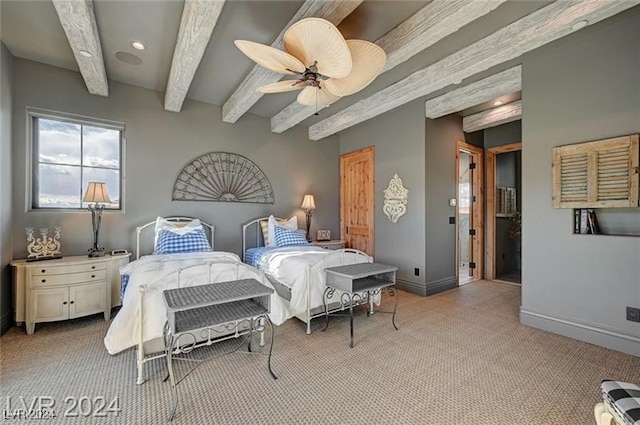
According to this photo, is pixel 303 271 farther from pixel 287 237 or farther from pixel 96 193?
pixel 96 193

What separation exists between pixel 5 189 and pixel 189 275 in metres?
2.39

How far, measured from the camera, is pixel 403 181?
15.7 feet

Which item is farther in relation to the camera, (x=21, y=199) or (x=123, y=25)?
(x=21, y=199)

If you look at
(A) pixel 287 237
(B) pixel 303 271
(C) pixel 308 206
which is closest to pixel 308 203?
(C) pixel 308 206

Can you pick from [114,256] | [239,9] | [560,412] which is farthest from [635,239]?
[114,256]

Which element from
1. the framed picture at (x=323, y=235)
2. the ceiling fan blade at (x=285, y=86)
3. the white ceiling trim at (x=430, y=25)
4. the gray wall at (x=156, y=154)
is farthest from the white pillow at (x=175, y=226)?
the white ceiling trim at (x=430, y=25)

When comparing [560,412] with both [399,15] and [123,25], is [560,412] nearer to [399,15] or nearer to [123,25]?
[399,15]

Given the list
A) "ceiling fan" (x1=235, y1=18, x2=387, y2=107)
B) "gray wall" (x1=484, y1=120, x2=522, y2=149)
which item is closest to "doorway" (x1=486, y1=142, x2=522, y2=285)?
"gray wall" (x1=484, y1=120, x2=522, y2=149)

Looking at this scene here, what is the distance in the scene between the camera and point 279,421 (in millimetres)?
1779

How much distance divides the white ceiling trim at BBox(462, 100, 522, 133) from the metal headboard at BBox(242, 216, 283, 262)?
398cm

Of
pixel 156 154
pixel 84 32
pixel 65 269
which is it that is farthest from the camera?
pixel 156 154

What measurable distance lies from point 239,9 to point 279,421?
10.5 feet

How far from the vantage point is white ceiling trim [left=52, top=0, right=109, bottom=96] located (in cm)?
219

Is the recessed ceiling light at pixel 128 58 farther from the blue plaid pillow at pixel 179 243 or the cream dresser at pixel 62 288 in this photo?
the cream dresser at pixel 62 288
